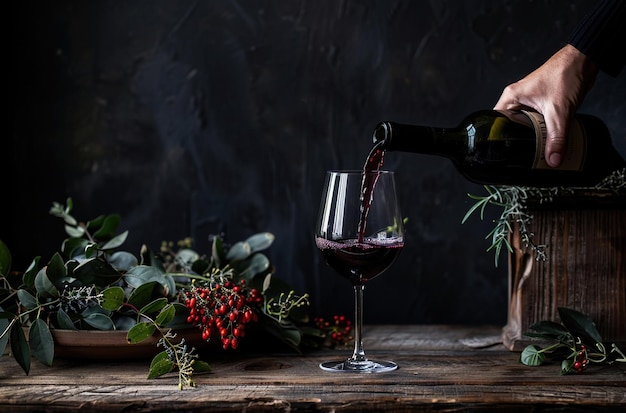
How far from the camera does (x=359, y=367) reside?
39.6 inches

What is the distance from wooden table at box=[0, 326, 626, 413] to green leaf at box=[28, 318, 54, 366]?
2 centimetres

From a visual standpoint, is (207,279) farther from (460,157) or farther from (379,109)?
(379,109)

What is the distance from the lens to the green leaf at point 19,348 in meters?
0.97

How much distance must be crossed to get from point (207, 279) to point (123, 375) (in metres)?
0.21

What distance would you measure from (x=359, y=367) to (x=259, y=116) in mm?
661

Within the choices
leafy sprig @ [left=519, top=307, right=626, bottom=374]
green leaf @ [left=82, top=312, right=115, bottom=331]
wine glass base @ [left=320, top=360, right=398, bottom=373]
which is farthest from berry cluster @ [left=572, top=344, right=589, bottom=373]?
green leaf @ [left=82, top=312, right=115, bottom=331]

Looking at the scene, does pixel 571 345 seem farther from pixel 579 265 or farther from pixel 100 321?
pixel 100 321

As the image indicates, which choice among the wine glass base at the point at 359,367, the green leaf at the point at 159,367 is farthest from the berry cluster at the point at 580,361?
the green leaf at the point at 159,367

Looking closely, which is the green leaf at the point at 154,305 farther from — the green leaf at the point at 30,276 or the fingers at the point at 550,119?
the fingers at the point at 550,119

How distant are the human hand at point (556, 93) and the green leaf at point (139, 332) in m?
0.62

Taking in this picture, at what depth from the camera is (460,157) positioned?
1.08m

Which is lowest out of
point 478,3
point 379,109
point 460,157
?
point 460,157

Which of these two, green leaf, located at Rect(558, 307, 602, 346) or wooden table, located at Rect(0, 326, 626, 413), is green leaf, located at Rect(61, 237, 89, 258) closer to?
wooden table, located at Rect(0, 326, 626, 413)

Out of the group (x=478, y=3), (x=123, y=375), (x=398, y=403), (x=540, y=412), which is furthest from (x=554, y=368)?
(x=478, y=3)
